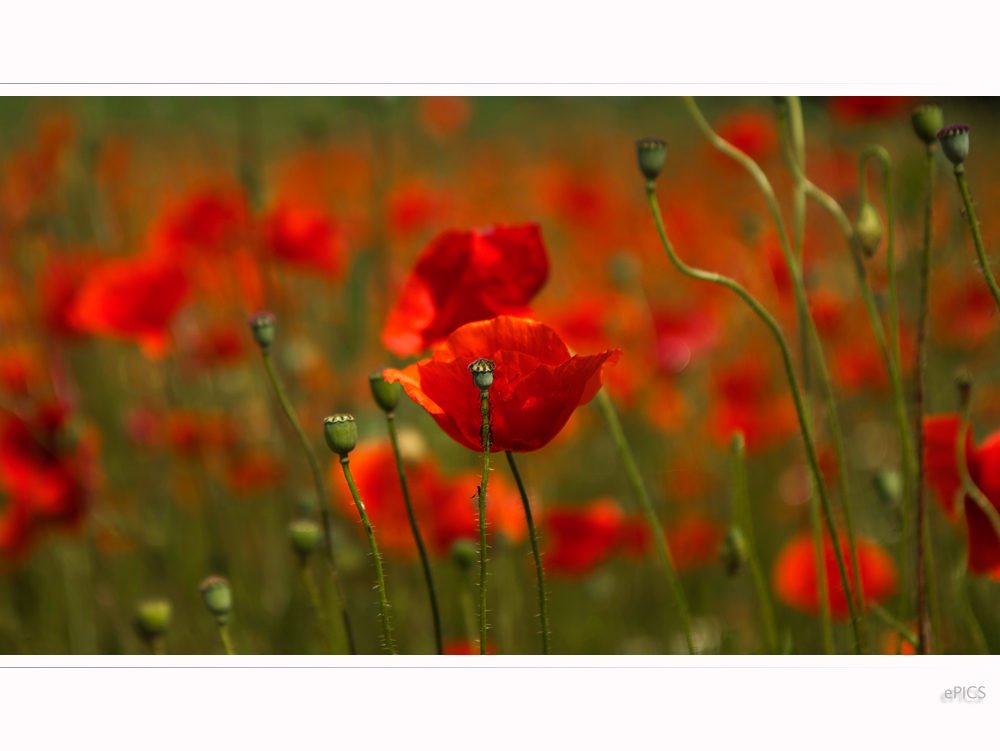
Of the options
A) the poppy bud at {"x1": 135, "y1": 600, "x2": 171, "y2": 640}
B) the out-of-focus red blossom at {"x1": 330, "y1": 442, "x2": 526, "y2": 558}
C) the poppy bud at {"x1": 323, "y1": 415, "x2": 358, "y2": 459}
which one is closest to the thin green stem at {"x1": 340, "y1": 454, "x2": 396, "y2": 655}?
the poppy bud at {"x1": 323, "y1": 415, "x2": 358, "y2": 459}

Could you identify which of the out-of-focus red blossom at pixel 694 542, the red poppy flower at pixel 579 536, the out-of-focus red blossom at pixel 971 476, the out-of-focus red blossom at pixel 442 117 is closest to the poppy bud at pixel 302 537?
the red poppy flower at pixel 579 536

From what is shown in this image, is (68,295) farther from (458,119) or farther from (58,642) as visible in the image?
(458,119)

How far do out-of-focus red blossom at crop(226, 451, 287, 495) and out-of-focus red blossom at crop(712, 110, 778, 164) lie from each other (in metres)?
1.28

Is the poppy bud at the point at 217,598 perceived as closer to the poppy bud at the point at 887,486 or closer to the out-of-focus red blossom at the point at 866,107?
the poppy bud at the point at 887,486

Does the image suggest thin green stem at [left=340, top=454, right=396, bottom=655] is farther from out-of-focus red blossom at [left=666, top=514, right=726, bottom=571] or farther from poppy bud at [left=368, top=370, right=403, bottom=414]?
out-of-focus red blossom at [left=666, top=514, right=726, bottom=571]

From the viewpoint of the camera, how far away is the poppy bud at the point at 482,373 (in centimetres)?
65

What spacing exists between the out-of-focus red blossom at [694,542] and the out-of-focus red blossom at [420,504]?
40cm

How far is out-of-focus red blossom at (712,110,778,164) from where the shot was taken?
6.09ft

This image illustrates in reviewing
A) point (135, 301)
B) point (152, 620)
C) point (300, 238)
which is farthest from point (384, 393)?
point (300, 238)

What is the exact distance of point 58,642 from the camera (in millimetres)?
1646
